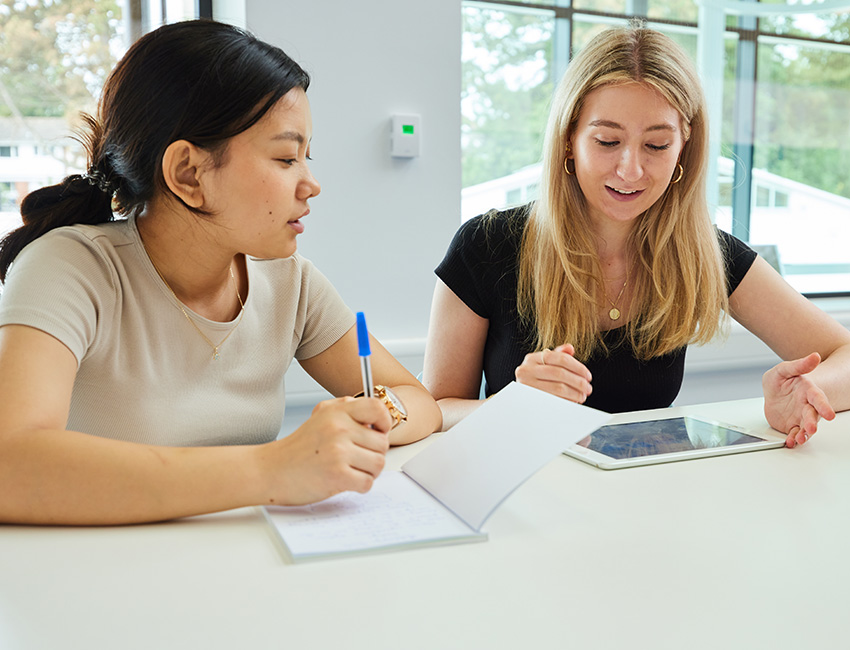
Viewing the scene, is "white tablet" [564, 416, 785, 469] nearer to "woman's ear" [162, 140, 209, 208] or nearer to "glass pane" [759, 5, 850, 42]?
"woman's ear" [162, 140, 209, 208]

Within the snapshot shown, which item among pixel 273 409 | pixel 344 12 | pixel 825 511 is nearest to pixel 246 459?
pixel 273 409

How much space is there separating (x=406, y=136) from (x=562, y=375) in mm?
1163

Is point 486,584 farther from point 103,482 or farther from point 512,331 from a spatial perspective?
point 512,331

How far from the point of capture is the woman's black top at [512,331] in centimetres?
149

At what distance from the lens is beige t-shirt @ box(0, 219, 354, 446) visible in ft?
3.02

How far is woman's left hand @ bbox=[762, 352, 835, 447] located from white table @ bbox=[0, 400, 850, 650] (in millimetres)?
276

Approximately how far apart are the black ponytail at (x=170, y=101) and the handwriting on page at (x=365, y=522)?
0.47 m

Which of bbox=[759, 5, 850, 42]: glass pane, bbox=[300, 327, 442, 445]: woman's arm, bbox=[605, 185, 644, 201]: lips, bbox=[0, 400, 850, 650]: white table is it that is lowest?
bbox=[0, 400, 850, 650]: white table

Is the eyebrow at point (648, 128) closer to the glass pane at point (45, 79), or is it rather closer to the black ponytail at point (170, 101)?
the black ponytail at point (170, 101)

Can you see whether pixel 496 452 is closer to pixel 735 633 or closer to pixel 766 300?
pixel 735 633

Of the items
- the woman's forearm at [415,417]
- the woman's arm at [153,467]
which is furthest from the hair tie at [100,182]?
the woman's forearm at [415,417]

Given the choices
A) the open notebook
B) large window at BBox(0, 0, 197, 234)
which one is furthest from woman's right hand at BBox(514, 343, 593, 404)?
large window at BBox(0, 0, 197, 234)

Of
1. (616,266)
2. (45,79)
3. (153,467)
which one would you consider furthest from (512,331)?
(45,79)

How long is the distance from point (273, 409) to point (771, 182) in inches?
124
